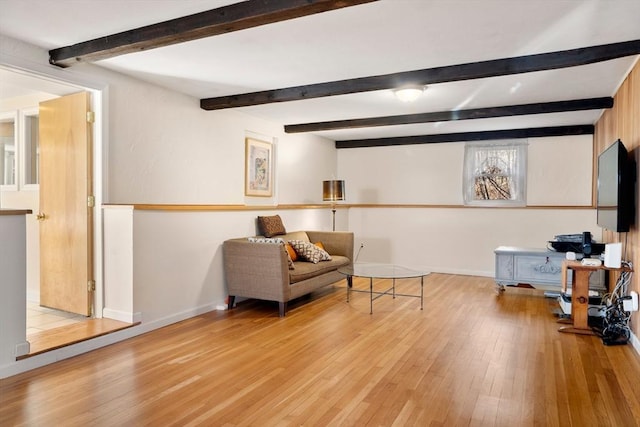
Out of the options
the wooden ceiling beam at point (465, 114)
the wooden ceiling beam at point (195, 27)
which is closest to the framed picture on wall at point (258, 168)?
the wooden ceiling beam at point (465, 114)

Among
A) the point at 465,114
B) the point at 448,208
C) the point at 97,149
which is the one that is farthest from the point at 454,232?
the point at 97,149

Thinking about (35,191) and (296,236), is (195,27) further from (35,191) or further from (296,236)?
(296,236)

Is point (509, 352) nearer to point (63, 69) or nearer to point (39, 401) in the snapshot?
point (39, 401)

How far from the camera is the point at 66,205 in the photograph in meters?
3.71

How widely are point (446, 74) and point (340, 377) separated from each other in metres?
2.42

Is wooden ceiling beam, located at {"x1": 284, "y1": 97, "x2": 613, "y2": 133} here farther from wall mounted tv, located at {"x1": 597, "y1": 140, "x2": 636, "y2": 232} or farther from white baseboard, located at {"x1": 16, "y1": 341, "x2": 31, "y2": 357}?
white baseboard, located at {"x1": 16, "y1": 341, "x2": 31, "y2": 357}

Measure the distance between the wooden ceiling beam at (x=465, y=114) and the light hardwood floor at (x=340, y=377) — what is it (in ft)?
7.18

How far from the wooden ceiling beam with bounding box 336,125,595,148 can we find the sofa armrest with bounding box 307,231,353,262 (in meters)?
2.17

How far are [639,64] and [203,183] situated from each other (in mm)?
3948

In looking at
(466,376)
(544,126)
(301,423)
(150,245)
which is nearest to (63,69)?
(150,245)

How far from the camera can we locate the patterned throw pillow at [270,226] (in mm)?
4977

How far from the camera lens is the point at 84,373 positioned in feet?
8.84

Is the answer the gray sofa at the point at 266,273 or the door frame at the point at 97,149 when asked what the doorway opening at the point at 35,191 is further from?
the gray sofa at the point at 266,273

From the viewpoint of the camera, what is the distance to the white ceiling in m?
2.42
